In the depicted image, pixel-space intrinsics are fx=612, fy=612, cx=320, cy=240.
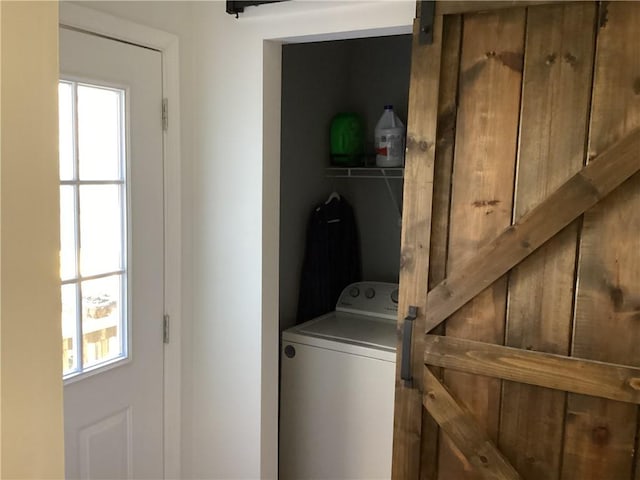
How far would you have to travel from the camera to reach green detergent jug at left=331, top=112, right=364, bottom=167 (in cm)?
302

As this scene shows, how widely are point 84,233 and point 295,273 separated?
3.71 ft

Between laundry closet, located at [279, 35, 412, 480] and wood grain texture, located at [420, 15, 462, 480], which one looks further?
laundry closet, located at [279, 35, 412, 480]

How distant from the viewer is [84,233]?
2.03 meters

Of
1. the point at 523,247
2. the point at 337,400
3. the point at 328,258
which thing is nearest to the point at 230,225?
the point at 328,258

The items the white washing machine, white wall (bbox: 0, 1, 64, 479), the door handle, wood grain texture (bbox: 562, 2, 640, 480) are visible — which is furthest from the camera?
the white washing machine

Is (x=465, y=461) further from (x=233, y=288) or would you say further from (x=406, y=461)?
(x=233, y=288)

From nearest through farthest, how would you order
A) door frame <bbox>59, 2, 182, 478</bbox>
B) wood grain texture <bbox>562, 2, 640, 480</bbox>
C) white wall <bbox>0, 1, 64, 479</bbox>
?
white wall <bbox>0, 1, 64, 479</bbox>, wood grain texture <bbox>562, 2, 640, 480</bbox>, door frame <bbox>59, 2, 182, 478</bbox>

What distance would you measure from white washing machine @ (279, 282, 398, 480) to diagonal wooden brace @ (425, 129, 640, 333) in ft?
2.11

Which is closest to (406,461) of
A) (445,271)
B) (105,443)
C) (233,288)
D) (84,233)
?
(445,271)

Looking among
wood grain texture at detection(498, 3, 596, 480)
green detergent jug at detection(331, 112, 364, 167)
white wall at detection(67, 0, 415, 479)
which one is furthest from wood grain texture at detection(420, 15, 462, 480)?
green detergent jug at detection(331, 112, 364, 167)

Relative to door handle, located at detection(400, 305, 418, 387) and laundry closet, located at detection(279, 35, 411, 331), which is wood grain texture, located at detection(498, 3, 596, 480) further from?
laundry closet, located at detection(279, 35, 411, 331)

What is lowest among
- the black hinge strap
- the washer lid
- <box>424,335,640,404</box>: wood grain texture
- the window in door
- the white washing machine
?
the white washing machine

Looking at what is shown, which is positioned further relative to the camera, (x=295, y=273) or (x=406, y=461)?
(x=295, y=273)

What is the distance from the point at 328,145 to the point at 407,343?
142cm
